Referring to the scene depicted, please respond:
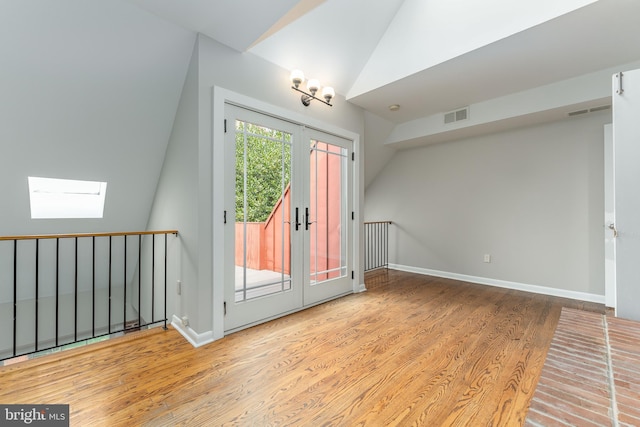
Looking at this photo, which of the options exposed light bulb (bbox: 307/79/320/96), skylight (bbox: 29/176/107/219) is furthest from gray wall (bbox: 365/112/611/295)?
skylight (bbox: 29/176/107/219)

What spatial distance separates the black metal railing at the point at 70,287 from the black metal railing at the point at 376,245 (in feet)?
11.4

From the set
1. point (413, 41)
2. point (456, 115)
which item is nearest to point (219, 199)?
point (413, 41)

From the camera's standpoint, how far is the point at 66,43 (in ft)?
6.68

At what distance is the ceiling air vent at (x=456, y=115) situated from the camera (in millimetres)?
3947

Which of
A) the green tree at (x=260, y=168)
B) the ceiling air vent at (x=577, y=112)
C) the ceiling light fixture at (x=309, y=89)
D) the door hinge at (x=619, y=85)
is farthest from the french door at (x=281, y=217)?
the ceiling air vent at (x=577, y=112)

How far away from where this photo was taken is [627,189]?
4.32 feet

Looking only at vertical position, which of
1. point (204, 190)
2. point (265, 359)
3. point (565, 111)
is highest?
point (565, 111)

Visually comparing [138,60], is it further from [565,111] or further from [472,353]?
[565,111]

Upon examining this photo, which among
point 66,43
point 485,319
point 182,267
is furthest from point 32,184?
point 485,319

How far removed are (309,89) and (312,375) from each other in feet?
8.78

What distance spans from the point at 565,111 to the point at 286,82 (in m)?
3.29

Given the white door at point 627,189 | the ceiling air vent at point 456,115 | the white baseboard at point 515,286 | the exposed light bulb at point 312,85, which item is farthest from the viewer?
the ceiling air vent at point 456,115

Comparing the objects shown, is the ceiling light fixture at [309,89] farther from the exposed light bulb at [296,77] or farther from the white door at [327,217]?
the white door at [327,217]

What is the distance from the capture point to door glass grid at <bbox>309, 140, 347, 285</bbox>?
3.33 meters
